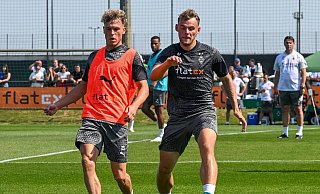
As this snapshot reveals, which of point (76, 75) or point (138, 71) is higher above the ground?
point (138, 71)

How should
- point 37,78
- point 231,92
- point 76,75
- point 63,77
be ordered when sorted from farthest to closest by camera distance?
point 37,78
point 63,77
point 76,75
point 231,92

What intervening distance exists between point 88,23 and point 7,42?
9.81 feet

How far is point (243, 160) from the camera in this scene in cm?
1731

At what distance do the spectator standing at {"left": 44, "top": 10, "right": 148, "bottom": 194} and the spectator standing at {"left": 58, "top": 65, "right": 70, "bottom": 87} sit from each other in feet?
83.5

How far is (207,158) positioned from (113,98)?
1140 mm

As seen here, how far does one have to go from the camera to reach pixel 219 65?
11.3 meters

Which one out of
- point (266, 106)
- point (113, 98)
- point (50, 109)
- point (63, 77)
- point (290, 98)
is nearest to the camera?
point (113, 98)

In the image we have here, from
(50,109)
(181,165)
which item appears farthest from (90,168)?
(181,165)

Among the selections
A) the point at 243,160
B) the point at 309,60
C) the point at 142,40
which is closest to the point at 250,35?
the point at 142,40

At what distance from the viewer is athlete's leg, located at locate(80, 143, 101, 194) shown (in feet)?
33.9

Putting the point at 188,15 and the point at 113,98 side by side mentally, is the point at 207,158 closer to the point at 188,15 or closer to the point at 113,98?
the point at 113,98

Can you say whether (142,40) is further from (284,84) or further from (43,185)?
(43,185)

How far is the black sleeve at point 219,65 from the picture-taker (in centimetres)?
1129

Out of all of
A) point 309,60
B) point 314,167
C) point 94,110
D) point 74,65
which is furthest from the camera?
point 74,65
